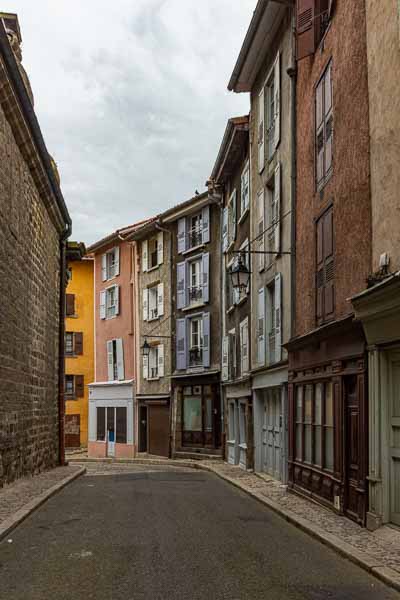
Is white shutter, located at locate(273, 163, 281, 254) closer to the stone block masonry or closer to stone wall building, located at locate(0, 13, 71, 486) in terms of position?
stone wall building, located at locate(0, 13, 71, 486)

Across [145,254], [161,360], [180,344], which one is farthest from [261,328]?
[145,254]

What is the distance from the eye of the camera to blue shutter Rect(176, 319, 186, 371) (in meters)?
30.9

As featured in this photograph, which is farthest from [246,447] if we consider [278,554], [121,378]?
[121,378]

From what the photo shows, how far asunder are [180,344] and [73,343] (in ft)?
45.2

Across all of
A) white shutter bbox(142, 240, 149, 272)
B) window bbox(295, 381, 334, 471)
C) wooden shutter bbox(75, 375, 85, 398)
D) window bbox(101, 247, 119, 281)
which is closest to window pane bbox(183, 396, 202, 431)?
white shutter bbox(142, 240, 149, 272)

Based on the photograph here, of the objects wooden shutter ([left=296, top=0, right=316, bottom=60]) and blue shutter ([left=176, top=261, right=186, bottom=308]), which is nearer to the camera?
wooden shutter ([left=296, top=0, right=316, bottom=60])

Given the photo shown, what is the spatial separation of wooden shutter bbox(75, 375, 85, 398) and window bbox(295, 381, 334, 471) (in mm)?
29261

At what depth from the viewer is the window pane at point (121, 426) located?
36.2m

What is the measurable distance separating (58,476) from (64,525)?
306 inches

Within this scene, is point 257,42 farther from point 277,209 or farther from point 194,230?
point 194,230

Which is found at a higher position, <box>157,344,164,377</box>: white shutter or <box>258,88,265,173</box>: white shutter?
<box>258,88,265,173</box>: white shutter

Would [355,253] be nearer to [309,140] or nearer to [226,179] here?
[309,140]

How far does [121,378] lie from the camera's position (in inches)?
1458

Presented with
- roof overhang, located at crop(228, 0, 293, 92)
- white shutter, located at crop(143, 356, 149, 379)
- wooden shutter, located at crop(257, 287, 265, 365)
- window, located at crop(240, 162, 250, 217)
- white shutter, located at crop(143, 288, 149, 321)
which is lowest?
white shutter, located at crop(143, 356, 149, 379)
